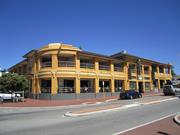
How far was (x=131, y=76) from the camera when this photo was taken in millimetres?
50312

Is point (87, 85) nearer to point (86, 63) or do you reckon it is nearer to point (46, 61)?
point (86, 63)

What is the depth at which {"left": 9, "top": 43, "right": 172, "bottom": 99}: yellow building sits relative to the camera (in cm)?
3691

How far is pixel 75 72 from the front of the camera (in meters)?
37.8

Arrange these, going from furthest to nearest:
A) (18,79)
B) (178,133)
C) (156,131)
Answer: (18,79) < (156,131) < (178,133)

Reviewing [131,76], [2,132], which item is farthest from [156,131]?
[131,76]

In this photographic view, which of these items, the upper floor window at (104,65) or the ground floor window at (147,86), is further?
the ground floor window at (147,86)

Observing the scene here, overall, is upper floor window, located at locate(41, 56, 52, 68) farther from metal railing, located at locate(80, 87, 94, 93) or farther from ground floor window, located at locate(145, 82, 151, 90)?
ground floor window, located at locate(145, 82, 151, 90)

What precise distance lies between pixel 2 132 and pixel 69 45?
92.5ft

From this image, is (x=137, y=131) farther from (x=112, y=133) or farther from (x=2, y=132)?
(x=2, y=132)

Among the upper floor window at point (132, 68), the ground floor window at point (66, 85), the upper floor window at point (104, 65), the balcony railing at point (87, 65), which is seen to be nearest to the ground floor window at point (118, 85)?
the upper floor window at point (132, 68)

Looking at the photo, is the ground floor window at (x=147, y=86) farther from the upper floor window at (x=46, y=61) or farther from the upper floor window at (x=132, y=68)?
the upper floor window at (x=46, y=61)

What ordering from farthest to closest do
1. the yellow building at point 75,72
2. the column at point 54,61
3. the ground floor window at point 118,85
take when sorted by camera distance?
1. the ground floor window at point 118,85
2. the yellow building at point 75,72
3. the column at point 54,61

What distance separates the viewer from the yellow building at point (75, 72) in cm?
3691

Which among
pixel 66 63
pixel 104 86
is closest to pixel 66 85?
pixel 66 63
